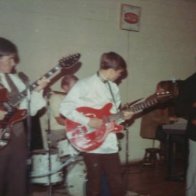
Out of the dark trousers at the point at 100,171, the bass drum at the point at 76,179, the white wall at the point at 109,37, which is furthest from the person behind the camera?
the white wall at the point at 109,37

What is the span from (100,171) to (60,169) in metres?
1.44

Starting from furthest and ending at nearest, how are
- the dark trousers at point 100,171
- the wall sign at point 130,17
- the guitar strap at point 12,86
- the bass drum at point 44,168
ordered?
1. the wall sign at point 130,17
2. the bass drum at point 44,168
3. the dark trousers at point 100,171
4. the guitar strap at point 12,86

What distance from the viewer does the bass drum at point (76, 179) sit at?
481cm

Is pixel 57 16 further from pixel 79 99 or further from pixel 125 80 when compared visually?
pixel 79 99

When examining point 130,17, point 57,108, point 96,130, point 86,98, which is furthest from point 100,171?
point 130,17

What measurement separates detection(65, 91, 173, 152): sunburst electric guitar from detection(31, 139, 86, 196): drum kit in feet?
2.57

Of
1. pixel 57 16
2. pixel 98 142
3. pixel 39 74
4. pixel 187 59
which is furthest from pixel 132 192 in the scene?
pixel 187 59

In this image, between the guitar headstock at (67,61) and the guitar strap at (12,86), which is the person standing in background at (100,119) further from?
the guitar strap at (12,86)

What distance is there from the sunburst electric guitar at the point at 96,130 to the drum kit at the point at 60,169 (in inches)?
30.9

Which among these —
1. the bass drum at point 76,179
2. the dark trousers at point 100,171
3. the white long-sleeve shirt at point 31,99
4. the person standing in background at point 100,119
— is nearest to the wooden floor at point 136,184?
the bass drum at point 76,179

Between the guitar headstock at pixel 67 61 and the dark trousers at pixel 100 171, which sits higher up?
the guitar headstock at pixel 67 61

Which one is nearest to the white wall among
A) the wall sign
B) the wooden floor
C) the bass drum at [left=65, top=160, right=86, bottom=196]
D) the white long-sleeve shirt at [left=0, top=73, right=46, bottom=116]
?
the wall sign

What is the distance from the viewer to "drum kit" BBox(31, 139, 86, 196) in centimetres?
483

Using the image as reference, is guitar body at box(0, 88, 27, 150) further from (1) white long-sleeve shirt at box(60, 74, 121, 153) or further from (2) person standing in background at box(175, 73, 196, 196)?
(2) person standing in background at box(175, 73, 196, 196)
